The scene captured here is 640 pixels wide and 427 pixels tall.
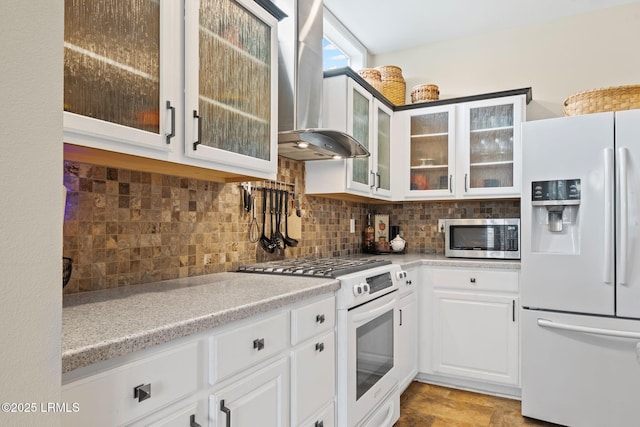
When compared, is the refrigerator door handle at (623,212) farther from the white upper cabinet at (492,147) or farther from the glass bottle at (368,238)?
the glass bottle at (368,238)

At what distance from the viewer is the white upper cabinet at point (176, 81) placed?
3.53ft

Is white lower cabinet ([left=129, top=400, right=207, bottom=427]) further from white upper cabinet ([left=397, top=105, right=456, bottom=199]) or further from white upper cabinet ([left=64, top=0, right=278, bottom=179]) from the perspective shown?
white upper cabinet ([left=397, top=105, right=456, bottom=199])

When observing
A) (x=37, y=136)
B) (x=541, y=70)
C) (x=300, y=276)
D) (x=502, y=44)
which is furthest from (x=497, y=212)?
(x=37, y=136)

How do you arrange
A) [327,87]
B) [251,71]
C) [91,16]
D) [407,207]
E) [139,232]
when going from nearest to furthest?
1. [91,16]
2. [139,232]
3. [251,71]
4. [327,87]
5. [407,207]

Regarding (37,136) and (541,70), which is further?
(541,70)

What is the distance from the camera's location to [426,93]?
10.9ft

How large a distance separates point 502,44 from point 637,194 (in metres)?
1.81

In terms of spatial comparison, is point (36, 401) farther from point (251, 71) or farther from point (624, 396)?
point (624, 396)

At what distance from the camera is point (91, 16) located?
1.09 metres

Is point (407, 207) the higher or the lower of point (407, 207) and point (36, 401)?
the higher

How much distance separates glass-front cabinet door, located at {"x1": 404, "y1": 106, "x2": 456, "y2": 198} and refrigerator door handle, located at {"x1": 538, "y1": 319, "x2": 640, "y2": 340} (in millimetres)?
1205

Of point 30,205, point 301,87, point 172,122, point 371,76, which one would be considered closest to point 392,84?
point 371,76

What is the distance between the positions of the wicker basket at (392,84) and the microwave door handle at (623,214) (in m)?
1.74

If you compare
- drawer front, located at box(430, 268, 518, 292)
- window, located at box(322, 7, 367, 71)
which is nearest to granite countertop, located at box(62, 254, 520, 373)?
drawer front, located at box(430, 268, 518, 292)
